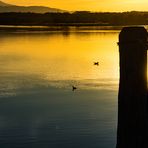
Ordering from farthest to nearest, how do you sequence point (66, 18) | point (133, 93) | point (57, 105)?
point (66, 18) → point (57, 105) → point (133, 93)

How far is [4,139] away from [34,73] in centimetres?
2038

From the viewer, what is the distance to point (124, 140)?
506 centimetres

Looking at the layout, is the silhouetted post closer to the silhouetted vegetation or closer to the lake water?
the lake water

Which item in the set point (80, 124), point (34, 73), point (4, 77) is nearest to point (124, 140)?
point (80, 124)

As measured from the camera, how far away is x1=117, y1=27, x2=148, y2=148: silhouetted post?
503 cm

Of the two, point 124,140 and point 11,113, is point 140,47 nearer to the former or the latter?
point 124,140

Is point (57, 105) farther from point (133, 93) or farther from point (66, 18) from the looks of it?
point (66, 18)

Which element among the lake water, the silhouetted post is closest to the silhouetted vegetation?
the lake water

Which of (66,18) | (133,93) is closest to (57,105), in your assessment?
(133,93)

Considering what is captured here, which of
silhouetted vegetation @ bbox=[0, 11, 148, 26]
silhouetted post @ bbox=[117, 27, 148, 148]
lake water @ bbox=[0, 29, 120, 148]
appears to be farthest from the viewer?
silhouetted vegetation @ bbox=[0, 11, 148, 26]

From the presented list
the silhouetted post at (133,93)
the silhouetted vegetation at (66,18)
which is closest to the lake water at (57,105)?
the silhouetted post at (133,93)

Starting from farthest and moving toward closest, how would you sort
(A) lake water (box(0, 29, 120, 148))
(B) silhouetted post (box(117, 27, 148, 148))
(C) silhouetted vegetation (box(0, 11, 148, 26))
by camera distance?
(C) silhouetted vegetation (box(0, 11, 148, 26)) → (A) lake water (box(0, 29, 120, 148)) → (B) silhouetted post (box(117, 27, 148, 148))

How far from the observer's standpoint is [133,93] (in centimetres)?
504

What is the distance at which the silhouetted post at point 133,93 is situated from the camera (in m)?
5.03
